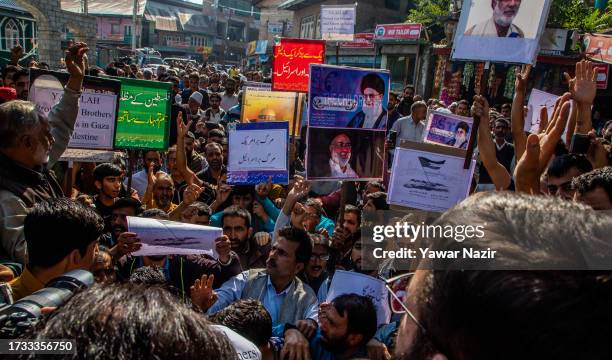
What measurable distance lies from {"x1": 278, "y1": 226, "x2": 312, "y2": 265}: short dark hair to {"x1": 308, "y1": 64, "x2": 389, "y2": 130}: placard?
1119mm

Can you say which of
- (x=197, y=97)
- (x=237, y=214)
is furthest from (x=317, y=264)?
(x=197, y=97)

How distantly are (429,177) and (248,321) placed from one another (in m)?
1.67

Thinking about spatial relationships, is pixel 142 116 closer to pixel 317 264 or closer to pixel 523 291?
pixel 317 264

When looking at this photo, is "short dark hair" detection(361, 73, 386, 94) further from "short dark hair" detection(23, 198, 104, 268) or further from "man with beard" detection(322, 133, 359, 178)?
"short dark hair" detection(23, 198, 104, 268)

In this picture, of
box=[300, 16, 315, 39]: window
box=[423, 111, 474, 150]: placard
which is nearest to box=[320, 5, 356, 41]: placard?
box=[423, 111, 474, 150]: placard

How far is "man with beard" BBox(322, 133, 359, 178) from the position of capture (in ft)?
14.0

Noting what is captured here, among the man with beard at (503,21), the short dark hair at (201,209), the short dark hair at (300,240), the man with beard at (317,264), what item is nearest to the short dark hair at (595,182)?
the man with beard at (503,21)

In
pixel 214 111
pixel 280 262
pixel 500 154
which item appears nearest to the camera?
pixel 280 262

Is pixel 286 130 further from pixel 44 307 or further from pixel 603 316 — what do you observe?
pixel 603 316

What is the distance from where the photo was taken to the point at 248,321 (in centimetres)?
245

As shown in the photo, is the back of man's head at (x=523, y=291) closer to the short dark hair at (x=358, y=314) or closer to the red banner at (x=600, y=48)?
the short dark hair at (x=358, y=314)

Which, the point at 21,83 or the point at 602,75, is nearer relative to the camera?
the point at 21,83

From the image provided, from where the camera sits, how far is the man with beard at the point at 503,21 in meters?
3.58

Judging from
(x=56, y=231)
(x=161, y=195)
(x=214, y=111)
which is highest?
(x=214, y=111)
